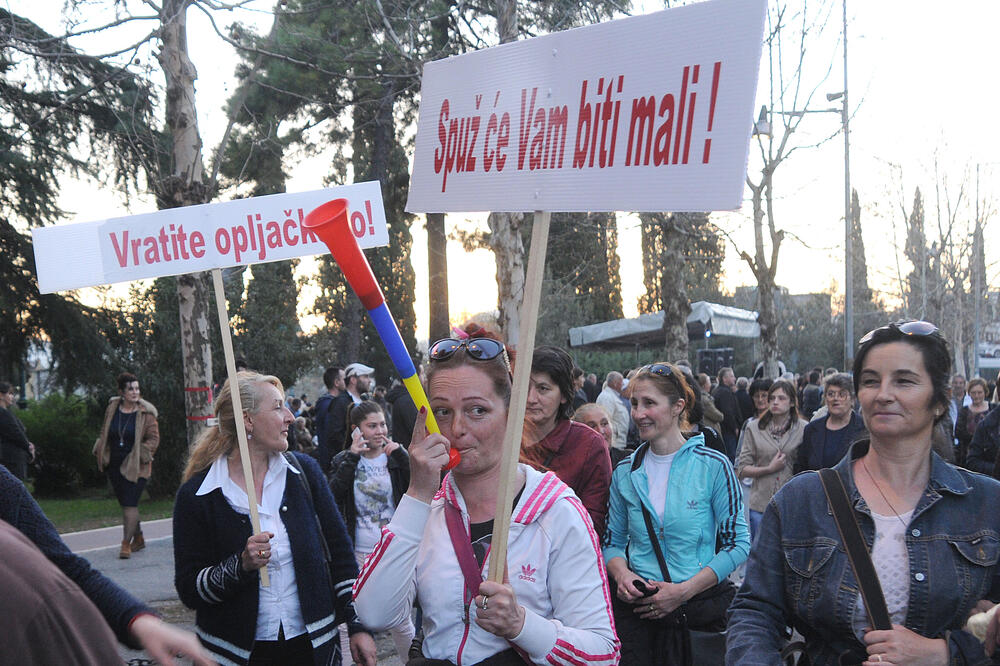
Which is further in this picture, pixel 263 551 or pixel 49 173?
pixel 49 173

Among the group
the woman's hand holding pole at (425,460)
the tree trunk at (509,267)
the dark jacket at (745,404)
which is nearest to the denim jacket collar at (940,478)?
the woman's hand holding pole at (425,460)

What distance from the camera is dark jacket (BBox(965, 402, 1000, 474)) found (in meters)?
7.23

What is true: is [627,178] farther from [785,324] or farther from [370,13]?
[785,324]

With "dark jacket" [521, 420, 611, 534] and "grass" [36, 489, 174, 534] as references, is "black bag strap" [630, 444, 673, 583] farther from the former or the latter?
"grass" [36, 489, 174, 534]

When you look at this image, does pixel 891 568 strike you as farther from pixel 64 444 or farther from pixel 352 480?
pixel 64 444

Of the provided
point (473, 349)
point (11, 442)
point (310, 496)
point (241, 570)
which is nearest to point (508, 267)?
point (11, 442)

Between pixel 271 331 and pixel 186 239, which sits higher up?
pixel 186 239

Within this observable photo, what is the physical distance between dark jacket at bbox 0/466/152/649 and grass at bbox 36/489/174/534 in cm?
1105

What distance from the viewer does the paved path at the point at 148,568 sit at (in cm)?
763

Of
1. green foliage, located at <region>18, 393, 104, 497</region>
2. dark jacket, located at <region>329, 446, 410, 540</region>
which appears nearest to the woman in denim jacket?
dark jacket, located at <region>329, 446, 410, 540</region>

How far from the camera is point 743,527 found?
4.21 metres

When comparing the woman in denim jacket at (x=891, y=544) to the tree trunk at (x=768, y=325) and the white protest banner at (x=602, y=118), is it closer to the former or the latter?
the white protest banner at (x=602, y=118)

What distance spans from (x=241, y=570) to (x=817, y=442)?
15.3 feet

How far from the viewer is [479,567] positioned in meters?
2.35
